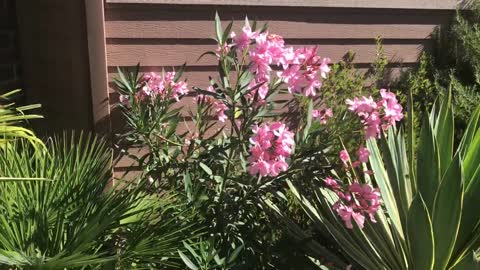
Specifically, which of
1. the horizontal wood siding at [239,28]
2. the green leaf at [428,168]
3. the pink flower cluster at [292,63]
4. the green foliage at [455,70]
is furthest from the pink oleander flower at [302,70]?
the green foliage at [455,70]

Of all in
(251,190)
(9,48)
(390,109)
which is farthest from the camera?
(9,48)

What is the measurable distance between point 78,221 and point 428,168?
140 centimetres

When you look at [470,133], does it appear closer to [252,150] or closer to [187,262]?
[252,150]

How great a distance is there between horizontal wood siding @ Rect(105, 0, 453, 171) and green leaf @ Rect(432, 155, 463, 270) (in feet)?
5.56

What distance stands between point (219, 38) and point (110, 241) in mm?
945

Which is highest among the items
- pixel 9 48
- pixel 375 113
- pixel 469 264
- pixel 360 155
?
pixel 9 48

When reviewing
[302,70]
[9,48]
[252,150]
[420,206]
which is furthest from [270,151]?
[9,48]

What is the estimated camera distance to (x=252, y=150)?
88.7 inches

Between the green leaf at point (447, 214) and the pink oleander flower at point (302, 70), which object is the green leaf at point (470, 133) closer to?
the green leaf at point (447, 214)

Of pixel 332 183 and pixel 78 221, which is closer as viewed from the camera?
pixel 78 221

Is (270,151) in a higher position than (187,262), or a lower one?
higher

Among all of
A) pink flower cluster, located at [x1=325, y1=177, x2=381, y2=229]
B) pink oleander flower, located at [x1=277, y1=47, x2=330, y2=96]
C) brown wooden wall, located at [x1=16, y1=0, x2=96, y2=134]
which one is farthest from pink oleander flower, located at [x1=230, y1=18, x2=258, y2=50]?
brown wooden wall, located at [x1=16, y1=0, x2=96, y2=134]

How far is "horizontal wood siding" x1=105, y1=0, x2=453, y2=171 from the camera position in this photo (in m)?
3.38

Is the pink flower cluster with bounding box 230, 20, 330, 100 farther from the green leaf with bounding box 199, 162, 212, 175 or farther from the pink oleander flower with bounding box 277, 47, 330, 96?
the green leaf with bounding box 199, 162, 212, 175
